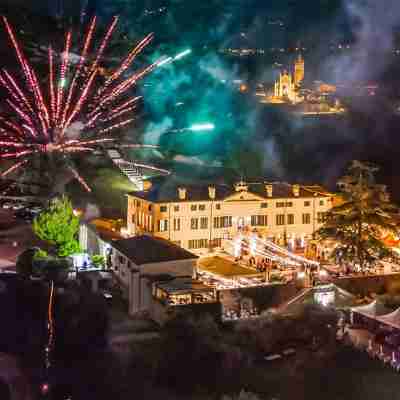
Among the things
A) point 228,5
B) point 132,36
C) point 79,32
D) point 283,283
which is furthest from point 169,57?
point 283,283

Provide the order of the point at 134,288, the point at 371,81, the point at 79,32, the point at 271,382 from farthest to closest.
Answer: the point at 371,81
the point at 79,32
the point at 134,288
the point at 271,382

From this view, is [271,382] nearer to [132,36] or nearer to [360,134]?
[132,36]

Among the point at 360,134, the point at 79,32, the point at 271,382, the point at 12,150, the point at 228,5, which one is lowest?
the point at 271,382

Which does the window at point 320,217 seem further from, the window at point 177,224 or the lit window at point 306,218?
the window at point 177,224

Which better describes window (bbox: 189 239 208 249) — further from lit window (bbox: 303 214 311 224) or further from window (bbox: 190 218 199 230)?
lit window (bbox: 303 214 311 224)

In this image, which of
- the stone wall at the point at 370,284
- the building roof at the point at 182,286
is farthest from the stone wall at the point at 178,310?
the stone wall at the point at 370,284

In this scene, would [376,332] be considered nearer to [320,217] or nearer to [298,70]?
[320,217]

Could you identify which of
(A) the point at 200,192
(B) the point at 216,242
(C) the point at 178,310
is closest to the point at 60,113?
(A) the point at 200,192
